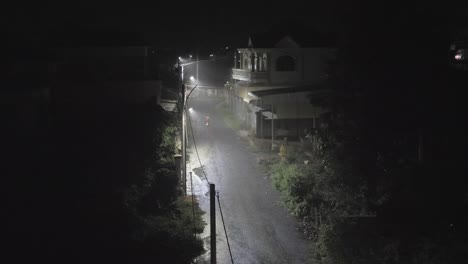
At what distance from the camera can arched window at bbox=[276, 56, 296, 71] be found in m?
27.2

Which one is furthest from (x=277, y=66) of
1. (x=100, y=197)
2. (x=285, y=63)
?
(x=100, y=197)

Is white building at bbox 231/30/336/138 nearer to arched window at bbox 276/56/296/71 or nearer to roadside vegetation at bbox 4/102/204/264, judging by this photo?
arched window at bbox 276/56/296/71

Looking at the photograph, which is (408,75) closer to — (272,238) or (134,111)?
(272,238)

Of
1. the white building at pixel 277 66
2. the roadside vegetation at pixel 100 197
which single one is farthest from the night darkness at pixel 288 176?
the white building at pixel 277 66

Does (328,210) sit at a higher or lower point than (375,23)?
lower

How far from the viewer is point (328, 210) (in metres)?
12.6

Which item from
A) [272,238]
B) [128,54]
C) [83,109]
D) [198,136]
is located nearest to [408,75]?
[272,238]

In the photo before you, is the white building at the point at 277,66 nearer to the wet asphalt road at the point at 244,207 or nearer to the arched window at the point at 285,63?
the arched window at the point at 285,63

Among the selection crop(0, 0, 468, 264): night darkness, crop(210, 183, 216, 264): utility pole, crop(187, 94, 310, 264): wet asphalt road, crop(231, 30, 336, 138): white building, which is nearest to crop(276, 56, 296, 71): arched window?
crop(231, 30, 336, 138): white building

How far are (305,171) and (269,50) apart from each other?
13291mm

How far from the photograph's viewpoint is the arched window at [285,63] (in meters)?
27.2

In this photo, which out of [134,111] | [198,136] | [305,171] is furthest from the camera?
[198,136]

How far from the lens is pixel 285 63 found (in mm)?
27266

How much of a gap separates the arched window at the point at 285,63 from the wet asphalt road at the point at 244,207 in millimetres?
5759
